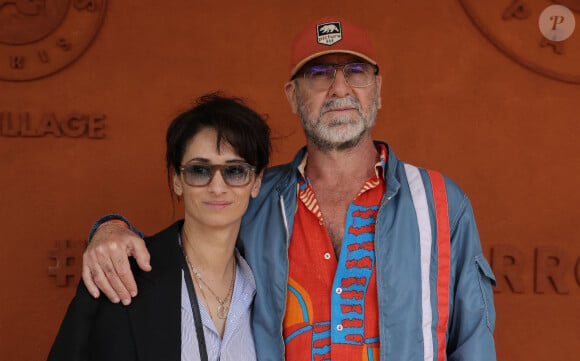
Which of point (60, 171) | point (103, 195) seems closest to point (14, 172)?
point (60, 171)

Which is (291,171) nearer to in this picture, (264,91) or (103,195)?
(264,91)

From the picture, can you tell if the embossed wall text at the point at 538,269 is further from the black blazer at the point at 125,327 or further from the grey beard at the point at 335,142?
the black blazer at the point at 125,327

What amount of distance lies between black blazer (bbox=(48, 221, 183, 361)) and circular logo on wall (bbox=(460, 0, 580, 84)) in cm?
235

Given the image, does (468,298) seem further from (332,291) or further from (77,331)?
(77,331)

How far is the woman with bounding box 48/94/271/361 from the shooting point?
1.71 meters

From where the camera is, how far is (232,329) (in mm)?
1916

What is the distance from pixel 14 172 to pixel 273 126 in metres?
1.36

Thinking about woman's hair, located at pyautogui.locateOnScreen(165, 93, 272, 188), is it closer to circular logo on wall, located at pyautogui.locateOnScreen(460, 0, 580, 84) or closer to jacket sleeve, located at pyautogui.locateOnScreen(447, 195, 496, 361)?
jacket sleeve, located at pyautogui.locateOnScreen(447, 195, 496, 361)

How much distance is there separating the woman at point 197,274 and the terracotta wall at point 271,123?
1.41 m

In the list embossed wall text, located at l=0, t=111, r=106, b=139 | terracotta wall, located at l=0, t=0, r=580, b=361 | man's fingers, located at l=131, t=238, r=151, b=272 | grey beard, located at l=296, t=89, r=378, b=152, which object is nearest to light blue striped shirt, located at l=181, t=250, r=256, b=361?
man's fingers, located at l=131, t=238, r=151, b=272

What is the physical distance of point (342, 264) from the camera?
6.76 feet

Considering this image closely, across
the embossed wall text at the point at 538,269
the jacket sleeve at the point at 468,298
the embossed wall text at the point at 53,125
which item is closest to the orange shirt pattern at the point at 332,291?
the jacket sleeve at the point at 468,298

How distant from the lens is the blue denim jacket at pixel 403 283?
200cm

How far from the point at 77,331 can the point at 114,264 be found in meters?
0.20
